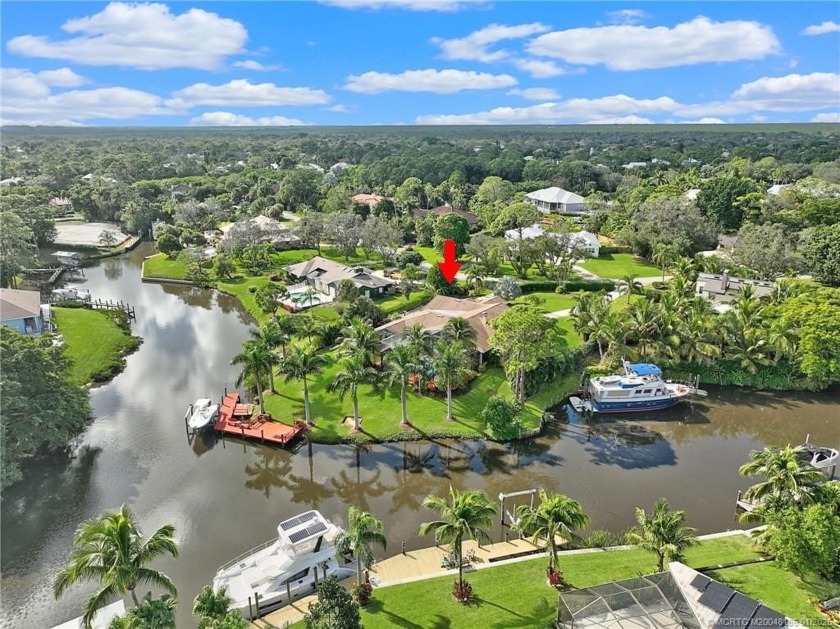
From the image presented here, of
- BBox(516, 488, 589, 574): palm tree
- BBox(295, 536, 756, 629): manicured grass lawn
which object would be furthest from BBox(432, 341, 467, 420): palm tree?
BBox(516, 488, 589, 574): palm tree

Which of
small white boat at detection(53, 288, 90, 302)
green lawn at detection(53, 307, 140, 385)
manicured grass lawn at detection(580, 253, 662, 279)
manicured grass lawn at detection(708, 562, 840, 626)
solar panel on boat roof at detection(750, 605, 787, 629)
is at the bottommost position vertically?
manicured grass lawn at detection(708, 562, 840, 626)

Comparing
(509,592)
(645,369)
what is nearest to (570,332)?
(645,369)

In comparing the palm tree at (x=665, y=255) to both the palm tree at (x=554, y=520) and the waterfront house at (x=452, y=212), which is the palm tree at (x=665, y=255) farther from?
the palm tree at (x=554, y=520)

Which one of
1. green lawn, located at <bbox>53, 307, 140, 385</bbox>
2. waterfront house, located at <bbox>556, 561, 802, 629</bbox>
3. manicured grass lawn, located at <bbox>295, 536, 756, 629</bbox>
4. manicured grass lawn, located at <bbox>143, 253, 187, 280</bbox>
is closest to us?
waterfront house, located at <bbox>556, 561, 802, 629</bbox>

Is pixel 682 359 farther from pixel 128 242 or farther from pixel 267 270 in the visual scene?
pixel 128 242

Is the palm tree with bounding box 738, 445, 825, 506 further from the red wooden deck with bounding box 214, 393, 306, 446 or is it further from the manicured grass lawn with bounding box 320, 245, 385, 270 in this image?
the manicured grass lawn with bounding box 320, 245, 385, 270

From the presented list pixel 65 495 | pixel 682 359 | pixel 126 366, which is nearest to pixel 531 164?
pixel 682 359
